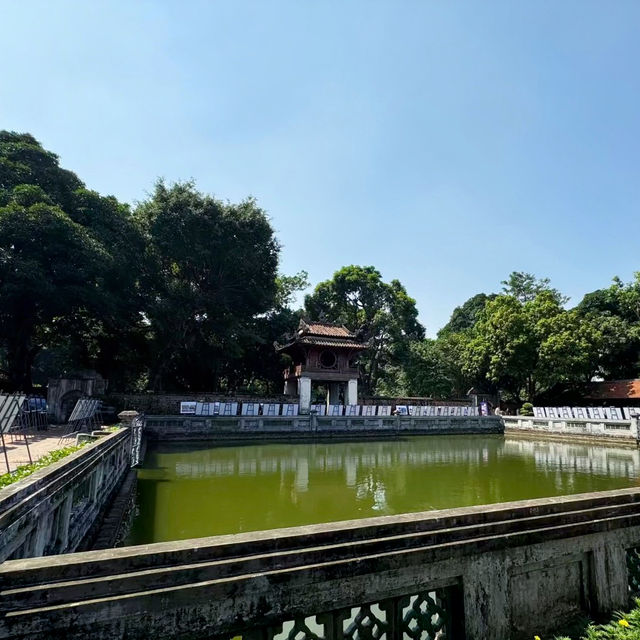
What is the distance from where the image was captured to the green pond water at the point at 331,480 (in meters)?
7.70

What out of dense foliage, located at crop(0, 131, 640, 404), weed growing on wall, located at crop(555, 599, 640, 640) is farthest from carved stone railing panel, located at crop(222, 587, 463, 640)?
dense foliage, located at crop(0, 131, 640, 404)

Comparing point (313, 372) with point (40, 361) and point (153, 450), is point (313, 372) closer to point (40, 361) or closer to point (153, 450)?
point (153, 450)

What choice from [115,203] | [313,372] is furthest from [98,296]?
[313,372]

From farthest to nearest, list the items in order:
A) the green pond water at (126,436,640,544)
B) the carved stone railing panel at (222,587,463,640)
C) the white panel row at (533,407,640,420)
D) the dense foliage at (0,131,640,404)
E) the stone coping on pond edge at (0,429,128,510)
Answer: the white panel row at (533,407,640,420) < the dense foliage at (0,131,640,404) < the green pond water at (126,436,640,544) < the stone coping on pond edge at (0,429,128,510) < the carved stone railing panel at (222,587,463,640)

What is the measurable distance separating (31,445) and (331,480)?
6.89m

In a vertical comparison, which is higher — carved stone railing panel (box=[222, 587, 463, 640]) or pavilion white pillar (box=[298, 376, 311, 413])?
pavilion white pillar (box=[298, 376, 311, 413])

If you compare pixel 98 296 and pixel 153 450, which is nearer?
pixel 153 450

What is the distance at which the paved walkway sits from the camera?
6635 millimetres

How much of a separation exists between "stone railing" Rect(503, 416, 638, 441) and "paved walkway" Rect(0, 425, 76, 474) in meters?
22.5

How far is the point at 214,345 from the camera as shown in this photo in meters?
26.5

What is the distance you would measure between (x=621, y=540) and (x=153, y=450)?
16132mm

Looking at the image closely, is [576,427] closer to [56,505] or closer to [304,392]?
[304,392]

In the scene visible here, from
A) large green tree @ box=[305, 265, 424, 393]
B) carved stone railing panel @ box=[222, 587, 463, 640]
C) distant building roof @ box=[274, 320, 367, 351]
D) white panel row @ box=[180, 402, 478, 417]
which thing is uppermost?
large green tree @ box=[305, 265, 424, 393]

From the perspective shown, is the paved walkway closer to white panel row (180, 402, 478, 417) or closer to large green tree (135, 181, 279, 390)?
white panel row (180, 402, 478, 417)
